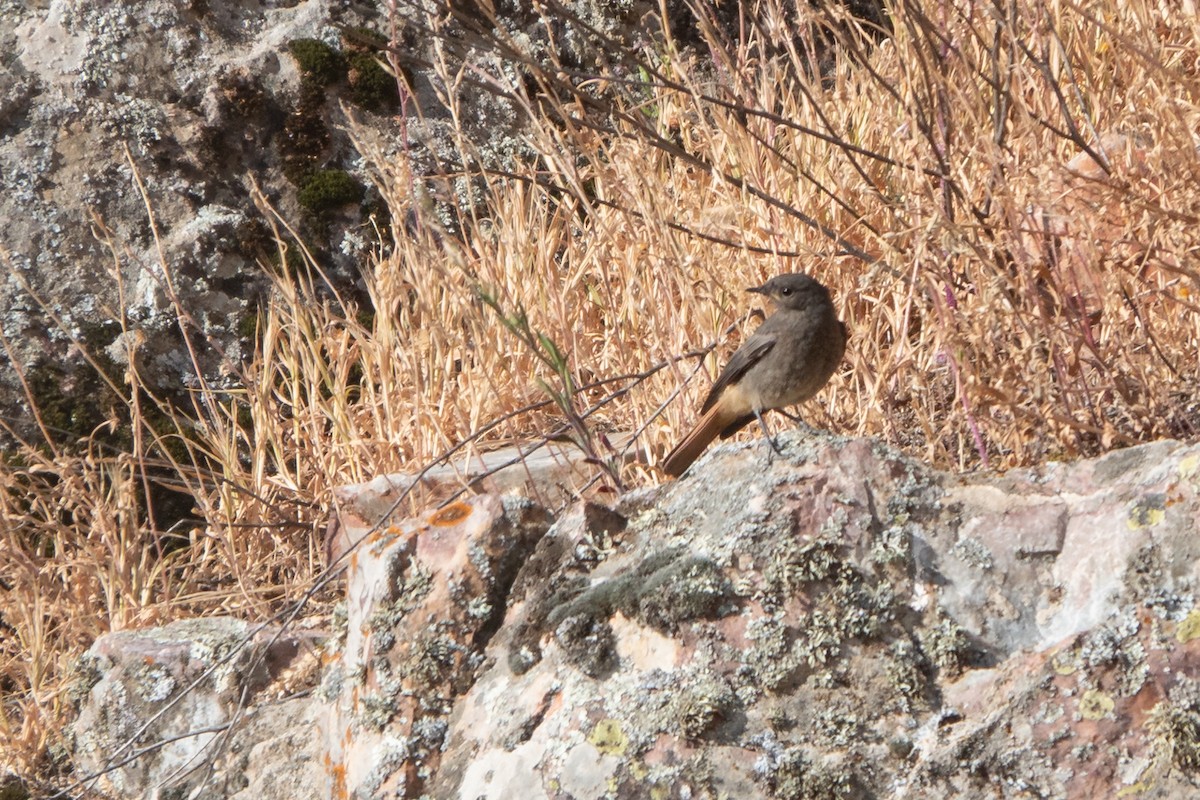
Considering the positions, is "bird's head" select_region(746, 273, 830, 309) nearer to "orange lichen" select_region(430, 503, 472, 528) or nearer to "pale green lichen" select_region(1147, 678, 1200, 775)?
"orange lichen" select_region(430, 503, 472, 528)

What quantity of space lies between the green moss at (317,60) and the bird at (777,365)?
272 centimetres

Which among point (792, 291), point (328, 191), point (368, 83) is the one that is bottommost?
point (792, 291)

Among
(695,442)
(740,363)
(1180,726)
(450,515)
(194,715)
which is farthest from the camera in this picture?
(740,363)

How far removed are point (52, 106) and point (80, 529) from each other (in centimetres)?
210

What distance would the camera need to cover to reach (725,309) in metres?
4.86

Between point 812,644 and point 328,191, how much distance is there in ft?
13.2

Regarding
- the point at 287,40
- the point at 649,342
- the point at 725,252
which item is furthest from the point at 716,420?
the point at 287,40

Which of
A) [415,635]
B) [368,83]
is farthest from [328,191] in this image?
[415,635]

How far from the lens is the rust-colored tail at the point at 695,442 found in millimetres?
4199

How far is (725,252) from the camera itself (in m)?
5.05

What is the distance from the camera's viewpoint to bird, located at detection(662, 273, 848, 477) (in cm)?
424

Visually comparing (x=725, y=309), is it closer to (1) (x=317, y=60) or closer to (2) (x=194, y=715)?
(2) (x=194, y=715)

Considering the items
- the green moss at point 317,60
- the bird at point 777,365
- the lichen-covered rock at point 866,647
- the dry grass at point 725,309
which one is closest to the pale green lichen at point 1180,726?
the lichen-covered rock at point 866,647

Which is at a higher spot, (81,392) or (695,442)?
(81,392)
